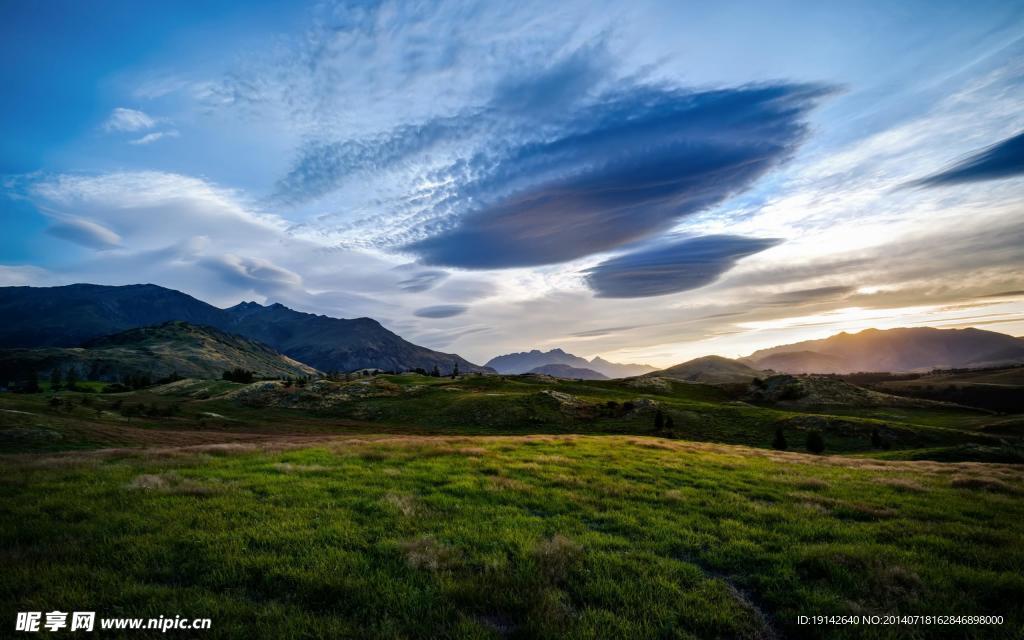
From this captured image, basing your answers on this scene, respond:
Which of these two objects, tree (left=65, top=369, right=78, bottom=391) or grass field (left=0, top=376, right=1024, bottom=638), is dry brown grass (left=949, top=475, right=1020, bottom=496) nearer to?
grass field (left=0, top=376, right=1024, bottom=638)

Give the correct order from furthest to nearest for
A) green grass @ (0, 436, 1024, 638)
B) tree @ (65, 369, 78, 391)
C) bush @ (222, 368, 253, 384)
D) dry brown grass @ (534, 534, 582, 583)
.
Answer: bush @ (222, 368, 253, 384)
tree @ (65, 369, 78, 391)
dry brown grass @ (534, 534, 582, 583)
green grass @ (0, 436, 1024, 638)

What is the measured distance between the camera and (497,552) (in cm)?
896

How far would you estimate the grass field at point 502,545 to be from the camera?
266 inches

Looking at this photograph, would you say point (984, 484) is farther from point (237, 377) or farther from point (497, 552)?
point (237, 377)

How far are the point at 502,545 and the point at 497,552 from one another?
1.45ft

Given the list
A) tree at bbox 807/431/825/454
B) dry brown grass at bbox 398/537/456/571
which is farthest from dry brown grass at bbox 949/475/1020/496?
tree at bbox 807/431/825/454

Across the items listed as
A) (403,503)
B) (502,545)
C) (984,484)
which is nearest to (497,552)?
(502,545)

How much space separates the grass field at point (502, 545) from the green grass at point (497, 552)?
5cm

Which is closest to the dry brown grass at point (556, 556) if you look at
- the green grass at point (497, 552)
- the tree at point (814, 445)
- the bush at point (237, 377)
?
the green grass at point (497, 552)

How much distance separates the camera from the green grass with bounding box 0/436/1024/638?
22.0ft

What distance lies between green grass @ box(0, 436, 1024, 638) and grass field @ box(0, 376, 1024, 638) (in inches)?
1.9

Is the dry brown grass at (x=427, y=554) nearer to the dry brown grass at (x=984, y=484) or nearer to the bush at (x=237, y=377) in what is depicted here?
the dry brown grass at (x=984, y=484)

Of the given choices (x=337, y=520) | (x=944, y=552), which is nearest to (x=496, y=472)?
(x=337, y=520)

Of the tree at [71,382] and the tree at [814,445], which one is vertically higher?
the tree at [71,382]
